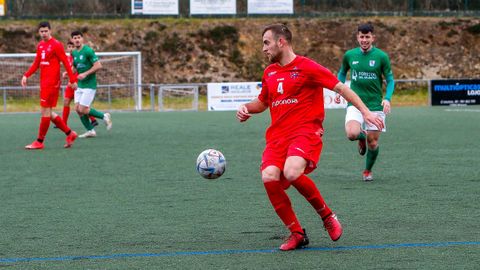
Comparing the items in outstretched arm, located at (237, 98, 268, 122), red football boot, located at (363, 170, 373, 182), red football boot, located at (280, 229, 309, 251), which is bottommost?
red football boot, located at (363, 170, 373, 182)

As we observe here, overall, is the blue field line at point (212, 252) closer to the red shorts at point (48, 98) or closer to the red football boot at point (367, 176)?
the red football boot at point (367, 176)

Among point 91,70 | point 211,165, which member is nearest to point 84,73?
point 91,70

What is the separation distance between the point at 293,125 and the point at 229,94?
23.5 m

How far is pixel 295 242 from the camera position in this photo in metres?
6.48

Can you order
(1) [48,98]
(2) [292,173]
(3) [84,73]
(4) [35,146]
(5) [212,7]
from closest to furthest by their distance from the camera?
(2) [292,173]
(1) [48,98]
(4) [35,146]
(3) [84,73]
(5) [212,7]

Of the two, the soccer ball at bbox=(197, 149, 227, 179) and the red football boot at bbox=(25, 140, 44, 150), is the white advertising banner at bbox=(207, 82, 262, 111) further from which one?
the soccer ball at bbox=(197, 149, 227, 179)

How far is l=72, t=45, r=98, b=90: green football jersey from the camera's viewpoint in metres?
17.2

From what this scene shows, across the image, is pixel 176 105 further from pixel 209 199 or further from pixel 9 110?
pixel 209 199

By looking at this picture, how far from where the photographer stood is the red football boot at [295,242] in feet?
21.2

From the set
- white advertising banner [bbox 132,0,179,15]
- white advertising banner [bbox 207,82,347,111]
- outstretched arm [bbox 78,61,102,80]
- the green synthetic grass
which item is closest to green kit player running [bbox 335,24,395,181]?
the green synthetic grass

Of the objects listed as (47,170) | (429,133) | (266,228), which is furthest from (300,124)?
(429,133)

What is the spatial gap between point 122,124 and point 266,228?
16.0 meters

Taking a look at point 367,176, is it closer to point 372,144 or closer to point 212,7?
point 372,144

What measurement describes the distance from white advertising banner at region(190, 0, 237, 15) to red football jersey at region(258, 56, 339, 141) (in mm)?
34524
